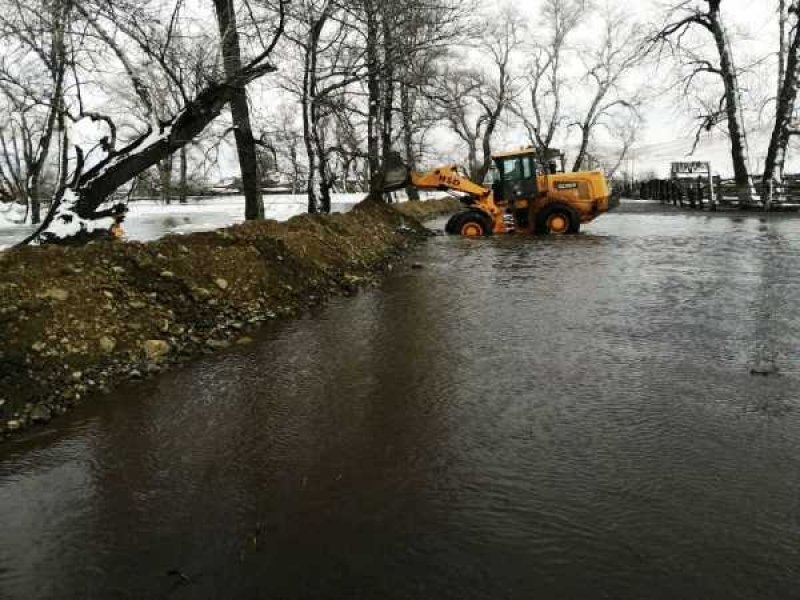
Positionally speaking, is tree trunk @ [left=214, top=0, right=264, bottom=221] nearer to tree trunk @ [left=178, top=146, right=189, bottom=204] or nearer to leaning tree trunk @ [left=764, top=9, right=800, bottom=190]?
tree trunk @ [left=178, top=146, right=189, bottom=204]

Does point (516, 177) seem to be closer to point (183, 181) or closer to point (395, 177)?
point (395, 177)

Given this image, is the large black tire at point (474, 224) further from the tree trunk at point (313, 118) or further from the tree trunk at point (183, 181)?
the tree trunk at point (183, 181)

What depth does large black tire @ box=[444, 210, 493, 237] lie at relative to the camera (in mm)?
20000

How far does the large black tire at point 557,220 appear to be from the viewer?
63.8ft

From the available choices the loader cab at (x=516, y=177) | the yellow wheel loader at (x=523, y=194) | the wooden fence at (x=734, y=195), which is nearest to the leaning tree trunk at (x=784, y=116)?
the wooden fence at (x=734, y=195)

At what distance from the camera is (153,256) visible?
7949 mm

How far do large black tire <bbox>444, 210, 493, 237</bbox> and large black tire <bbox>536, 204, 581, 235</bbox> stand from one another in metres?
1.56

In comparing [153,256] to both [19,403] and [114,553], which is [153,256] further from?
[114,553]

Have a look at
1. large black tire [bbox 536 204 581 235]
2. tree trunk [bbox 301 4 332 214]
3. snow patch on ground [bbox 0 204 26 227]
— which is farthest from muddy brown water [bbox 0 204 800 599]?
snow patch on ground [bbox 0 204 26 227]

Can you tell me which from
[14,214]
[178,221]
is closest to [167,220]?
[178,221]

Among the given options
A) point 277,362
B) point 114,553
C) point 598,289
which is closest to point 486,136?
point 598,289

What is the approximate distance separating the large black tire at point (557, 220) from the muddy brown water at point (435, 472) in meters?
12.2

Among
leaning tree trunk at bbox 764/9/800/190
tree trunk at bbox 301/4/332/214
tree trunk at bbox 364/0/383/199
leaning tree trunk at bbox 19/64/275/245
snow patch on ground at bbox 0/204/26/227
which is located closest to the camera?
leaning tree trunk at bbox 19/64/275/245

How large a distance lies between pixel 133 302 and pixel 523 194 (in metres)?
14.6
